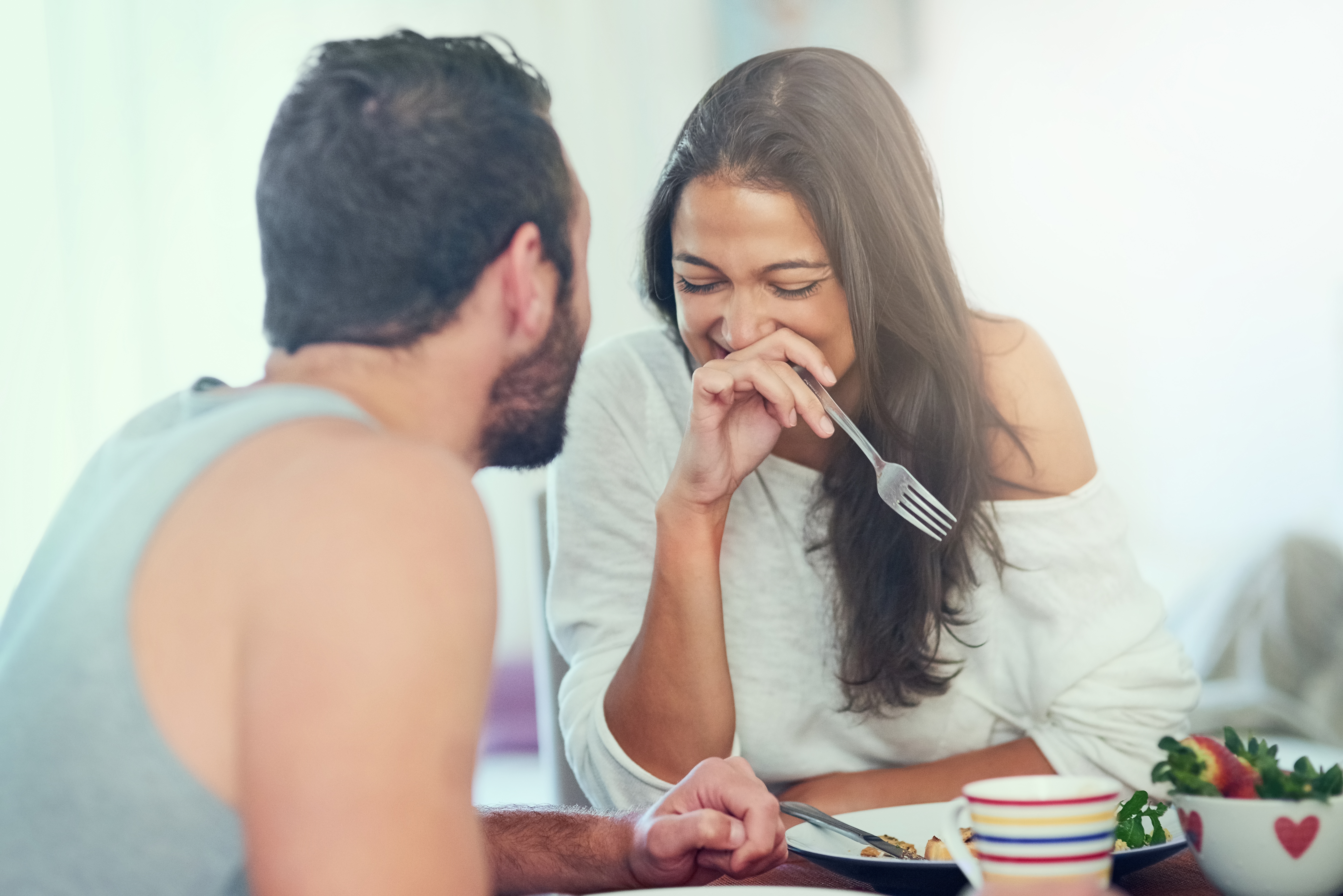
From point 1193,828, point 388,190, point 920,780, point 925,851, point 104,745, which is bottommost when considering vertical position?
point 920,780

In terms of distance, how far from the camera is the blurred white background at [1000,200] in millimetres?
2428

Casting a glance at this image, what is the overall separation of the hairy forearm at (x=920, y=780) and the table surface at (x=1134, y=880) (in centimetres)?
25

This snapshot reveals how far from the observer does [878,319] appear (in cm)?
129

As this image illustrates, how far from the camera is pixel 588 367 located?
60.5 inches

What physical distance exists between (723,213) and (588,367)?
39 centimetres

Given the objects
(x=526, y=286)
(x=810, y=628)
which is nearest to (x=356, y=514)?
(x=526, y=286)

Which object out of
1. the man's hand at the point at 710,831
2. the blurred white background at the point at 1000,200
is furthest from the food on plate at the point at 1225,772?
the blurred white background at the point at 1000,200

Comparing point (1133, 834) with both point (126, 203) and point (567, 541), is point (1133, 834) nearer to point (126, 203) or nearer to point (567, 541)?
point (567, 541)

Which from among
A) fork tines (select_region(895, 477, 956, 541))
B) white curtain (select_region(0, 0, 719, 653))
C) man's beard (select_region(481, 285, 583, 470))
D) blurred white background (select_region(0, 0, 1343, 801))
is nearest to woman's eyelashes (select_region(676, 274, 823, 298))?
fork tines (select_region(895, 477, 956, 541))

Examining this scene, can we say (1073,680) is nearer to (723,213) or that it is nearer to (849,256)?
(849,256)

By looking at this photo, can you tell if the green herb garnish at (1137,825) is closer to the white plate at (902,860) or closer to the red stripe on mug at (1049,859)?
the white plate at (902,860)

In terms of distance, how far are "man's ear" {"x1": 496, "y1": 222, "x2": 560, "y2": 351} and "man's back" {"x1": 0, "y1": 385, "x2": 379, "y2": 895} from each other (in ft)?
0.64

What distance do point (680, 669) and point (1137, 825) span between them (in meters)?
0.54

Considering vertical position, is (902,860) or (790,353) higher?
(790,353)
